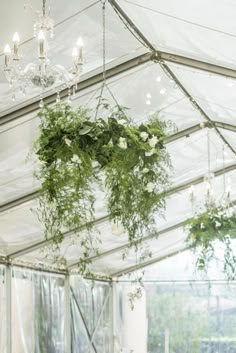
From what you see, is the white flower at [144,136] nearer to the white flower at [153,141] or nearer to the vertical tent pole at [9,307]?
the white flower at [153,141]

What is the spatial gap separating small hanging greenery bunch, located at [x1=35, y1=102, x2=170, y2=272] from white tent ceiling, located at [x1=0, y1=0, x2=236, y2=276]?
1.13 ft

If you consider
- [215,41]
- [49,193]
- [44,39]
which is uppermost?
[215,41]

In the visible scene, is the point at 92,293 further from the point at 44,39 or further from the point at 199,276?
the point at 44,39

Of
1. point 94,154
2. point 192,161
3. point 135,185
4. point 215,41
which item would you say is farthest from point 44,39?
point 192,161

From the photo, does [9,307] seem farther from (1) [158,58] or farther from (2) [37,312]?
(1) [158,58]

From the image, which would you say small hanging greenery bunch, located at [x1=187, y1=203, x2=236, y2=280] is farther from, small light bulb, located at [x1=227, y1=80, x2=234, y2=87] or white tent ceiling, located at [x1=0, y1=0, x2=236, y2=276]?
small light bulb, located at [x1=227, y1=80, x2=234, y2=87]

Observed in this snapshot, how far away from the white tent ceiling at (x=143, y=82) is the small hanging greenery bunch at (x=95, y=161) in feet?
1.13

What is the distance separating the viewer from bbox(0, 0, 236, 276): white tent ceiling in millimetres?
5121

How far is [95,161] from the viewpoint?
464cm

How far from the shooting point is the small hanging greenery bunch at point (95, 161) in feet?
14.6

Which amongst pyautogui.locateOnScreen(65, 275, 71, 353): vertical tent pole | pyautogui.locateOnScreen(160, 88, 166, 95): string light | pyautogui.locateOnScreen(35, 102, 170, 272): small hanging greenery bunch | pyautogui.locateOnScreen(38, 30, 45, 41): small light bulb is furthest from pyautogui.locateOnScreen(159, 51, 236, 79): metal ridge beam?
pyautogui.locateOnScreen(65, 275, 71, 353): vertical tent pole

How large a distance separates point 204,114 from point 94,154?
3618mm

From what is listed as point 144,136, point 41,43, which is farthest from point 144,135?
point 41,43

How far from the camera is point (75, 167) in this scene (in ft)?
14.8
